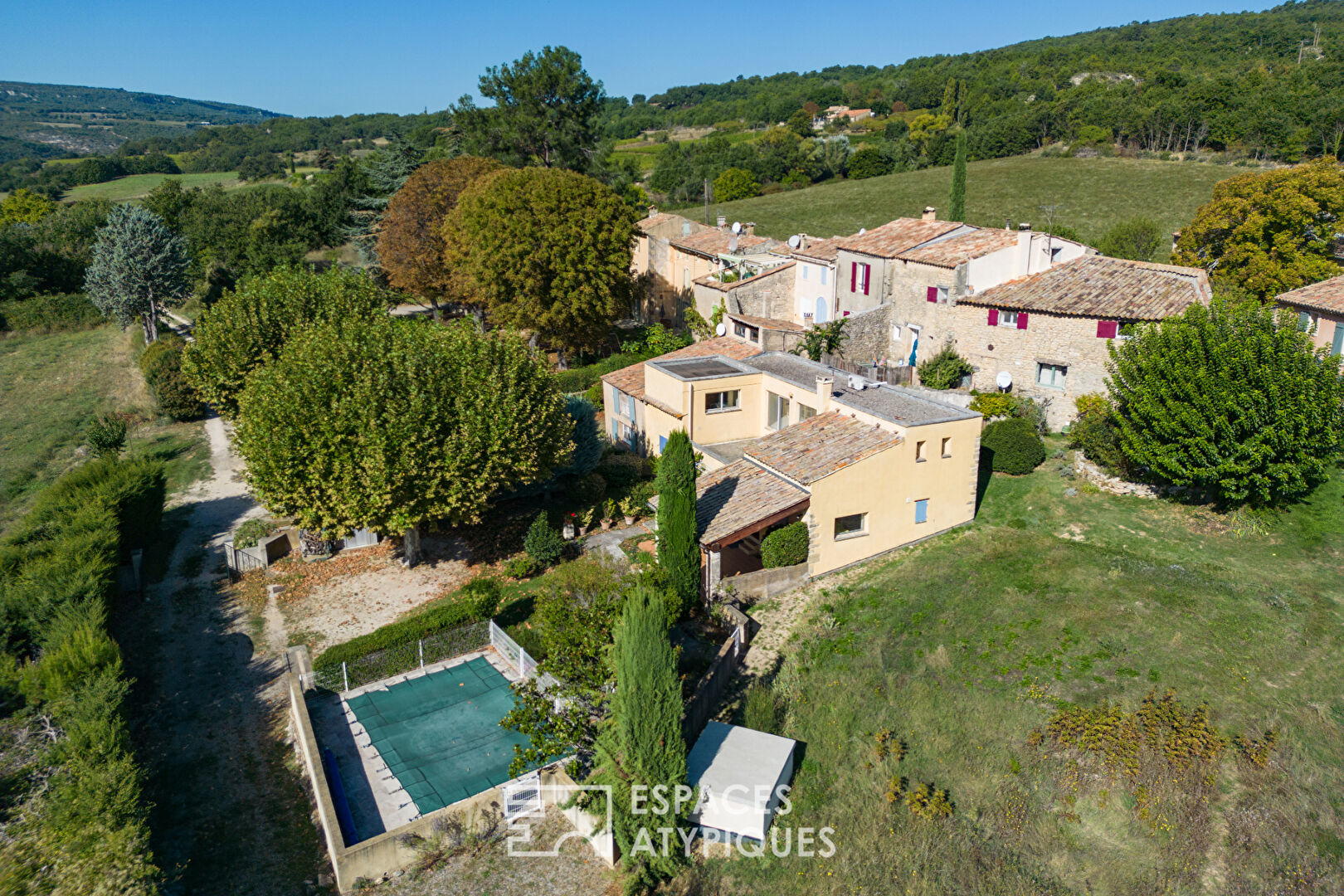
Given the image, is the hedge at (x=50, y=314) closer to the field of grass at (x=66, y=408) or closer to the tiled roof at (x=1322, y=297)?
the field of grass at (x=66, y=408)

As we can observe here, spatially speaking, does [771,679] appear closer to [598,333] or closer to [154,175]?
[598,333]

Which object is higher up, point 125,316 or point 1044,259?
point 1044,259

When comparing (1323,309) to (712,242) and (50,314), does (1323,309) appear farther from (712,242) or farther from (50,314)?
(50,314)

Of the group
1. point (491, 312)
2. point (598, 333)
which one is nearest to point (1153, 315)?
point (598, 333)

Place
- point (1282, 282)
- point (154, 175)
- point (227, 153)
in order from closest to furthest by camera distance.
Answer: point (1282, 282) < point (154, 175) < point (227, 153)

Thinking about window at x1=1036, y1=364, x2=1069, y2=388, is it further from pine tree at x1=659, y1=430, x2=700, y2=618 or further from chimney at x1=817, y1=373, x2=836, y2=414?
pine tree at x1=659, y1=430, x2=700, y2=618
